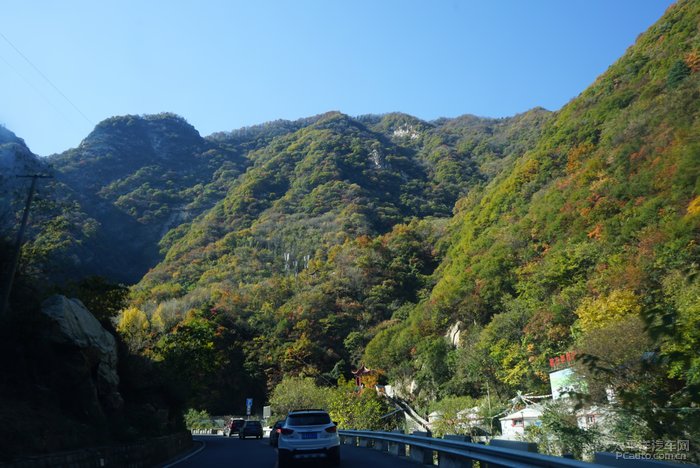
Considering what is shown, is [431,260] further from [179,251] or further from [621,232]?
[179,251]

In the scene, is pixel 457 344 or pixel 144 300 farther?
pixel 144 300

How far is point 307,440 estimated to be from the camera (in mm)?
13297

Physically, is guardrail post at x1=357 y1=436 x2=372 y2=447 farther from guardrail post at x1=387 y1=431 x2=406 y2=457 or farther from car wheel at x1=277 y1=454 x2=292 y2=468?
car wheel at x1=277 y1=454 x2=292 y2=468

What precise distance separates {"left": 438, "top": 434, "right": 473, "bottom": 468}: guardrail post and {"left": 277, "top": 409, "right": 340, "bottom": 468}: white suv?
9.56 ft

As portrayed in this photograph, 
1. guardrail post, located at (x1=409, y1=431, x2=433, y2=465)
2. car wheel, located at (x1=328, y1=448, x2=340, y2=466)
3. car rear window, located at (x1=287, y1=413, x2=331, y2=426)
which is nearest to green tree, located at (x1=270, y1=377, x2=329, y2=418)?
guardrail post, located at (x1=409, y1=431, x2=433, y2=465)

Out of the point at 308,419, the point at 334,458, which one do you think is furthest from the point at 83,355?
the point at 334,458

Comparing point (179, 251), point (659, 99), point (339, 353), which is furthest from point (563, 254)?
point (179, 251)

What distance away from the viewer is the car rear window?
44.9ft

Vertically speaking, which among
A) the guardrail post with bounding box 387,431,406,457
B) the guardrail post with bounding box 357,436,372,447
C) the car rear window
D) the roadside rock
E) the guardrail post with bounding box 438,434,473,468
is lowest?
the guardrail post with bounding box 357,436,372,447

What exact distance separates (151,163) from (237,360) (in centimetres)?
12428

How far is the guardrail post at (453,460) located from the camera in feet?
33.4

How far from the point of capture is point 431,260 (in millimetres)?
93375

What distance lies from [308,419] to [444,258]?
246ft

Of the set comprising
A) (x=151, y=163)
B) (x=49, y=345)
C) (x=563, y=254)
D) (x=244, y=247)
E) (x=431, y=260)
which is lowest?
(x=49, y=345)
